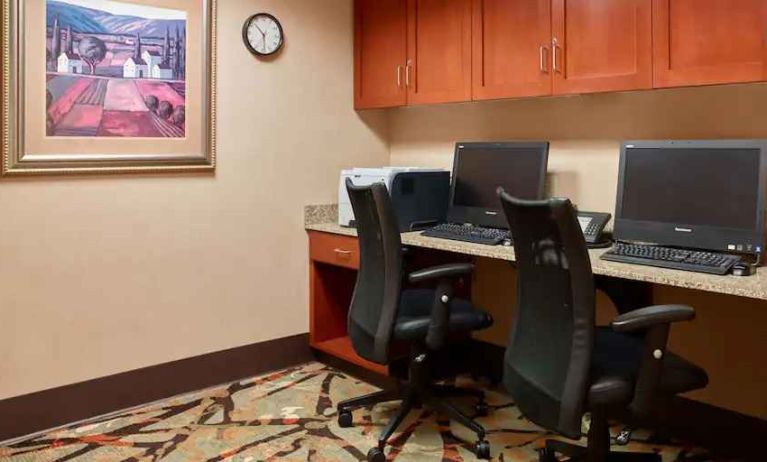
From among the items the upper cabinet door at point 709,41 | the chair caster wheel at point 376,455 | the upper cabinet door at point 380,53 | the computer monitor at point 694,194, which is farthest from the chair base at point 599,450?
the upper cabinet door at point 380,53

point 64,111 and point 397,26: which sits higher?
point 397,26

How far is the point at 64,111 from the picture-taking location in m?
2.72

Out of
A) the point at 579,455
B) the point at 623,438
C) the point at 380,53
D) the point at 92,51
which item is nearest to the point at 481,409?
the point at 623,438

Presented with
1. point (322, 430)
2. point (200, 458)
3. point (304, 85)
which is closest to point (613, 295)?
point (322, 430)

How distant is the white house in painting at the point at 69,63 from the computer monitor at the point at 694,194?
2241 mm

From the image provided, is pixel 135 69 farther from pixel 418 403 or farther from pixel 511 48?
pixel 418 403

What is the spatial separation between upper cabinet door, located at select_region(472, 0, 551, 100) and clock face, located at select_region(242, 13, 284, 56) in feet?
3.34

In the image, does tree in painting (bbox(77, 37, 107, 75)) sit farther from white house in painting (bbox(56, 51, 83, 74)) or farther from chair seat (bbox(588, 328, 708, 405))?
chair seat (bbox(588, 328, 708, 405))

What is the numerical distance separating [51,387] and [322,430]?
1161 mm

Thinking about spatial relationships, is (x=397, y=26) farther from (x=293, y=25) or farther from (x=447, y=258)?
(x=447, y=258)

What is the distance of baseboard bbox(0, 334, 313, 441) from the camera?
107 inches

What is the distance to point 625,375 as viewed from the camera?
1871 mm

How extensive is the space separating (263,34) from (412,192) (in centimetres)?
110

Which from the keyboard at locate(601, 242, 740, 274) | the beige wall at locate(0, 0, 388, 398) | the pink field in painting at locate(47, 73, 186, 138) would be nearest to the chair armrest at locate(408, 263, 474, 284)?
the keyboard at locate(601, 242, 740, 274)
